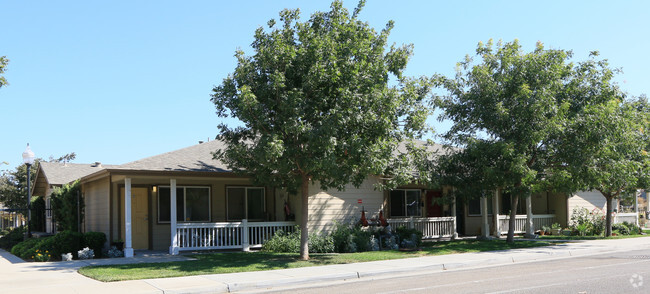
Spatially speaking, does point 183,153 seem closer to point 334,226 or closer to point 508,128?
point 334,226

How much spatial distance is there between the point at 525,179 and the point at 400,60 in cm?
598

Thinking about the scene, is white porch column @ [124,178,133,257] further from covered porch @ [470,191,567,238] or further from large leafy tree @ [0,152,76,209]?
large leafy tree @ [0,152,76,209]

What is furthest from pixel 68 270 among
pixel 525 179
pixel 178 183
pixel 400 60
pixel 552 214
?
A: pixel 552 214

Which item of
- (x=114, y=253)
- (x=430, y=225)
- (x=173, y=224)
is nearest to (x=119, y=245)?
(x=114, y=253)

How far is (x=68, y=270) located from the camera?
1431 cm

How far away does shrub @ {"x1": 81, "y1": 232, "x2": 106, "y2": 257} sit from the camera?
57.5ft

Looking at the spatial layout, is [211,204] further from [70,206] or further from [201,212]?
[70,206]

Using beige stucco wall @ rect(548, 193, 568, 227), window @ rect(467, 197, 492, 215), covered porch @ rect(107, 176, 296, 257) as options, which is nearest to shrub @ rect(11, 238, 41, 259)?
covered porch @ rect(107, 176, 296, 257)

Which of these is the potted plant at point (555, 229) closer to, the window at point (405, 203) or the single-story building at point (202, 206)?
the single-story building at point (202, 206)

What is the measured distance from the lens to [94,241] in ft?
58.1

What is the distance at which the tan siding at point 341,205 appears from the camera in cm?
2012

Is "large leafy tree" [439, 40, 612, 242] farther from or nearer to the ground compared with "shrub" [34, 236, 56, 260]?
farther from the ground

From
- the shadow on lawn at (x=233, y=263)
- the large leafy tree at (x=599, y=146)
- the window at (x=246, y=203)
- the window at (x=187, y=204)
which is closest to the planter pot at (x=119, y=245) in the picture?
the window at (x=187, y=204)

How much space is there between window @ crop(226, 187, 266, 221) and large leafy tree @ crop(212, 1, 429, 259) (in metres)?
5.00
